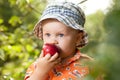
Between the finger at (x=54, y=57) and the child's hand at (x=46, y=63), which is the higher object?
the finger at (x=54, y=57)

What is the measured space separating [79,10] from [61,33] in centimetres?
21

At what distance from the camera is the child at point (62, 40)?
4.56 feet

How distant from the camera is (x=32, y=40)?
3.52 metres

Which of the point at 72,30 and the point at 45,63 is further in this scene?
the point at 72,30

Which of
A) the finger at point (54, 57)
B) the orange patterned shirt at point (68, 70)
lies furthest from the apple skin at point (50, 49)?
the orange patterned shirt at point (68, 70)

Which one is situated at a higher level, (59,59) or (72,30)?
(72,30)

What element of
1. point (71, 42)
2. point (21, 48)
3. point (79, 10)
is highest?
point (79, 10)

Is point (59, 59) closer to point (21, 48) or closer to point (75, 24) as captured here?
point (75, 24)

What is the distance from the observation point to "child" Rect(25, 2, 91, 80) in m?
1.39

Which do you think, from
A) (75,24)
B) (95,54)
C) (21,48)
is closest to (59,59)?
(75,24)

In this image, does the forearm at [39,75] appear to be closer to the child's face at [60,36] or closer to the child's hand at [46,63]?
the child's hand at [46,63]

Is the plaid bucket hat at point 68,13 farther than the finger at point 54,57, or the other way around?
the plaid bucket hat at point 68,13

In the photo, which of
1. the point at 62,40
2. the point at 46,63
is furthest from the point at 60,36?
the point at 46,63

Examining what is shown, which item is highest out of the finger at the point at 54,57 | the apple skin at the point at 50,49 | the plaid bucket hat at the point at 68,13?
the plaid bucket hat at the point at 68,13
